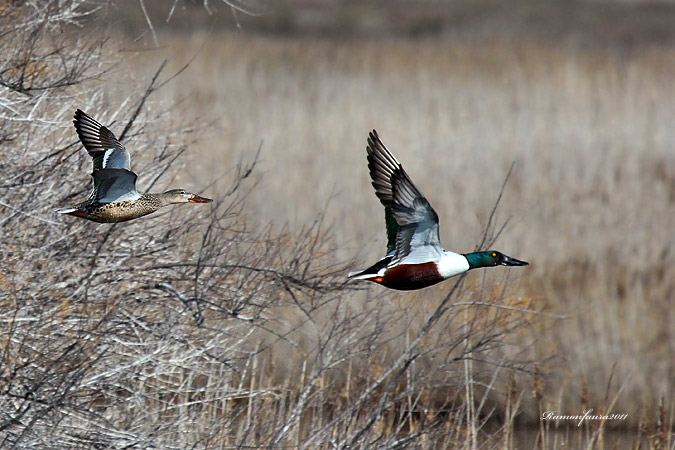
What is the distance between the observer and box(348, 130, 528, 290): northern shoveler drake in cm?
324

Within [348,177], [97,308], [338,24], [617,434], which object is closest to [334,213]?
[348,177]

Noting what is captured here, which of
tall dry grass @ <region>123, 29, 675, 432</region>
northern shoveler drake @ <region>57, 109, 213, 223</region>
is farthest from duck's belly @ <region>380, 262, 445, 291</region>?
tall dry grass @ <region>123, 29, 675, 432</region>

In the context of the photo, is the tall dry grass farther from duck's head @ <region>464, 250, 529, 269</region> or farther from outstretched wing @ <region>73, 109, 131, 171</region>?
outstretched wing @ <region>73, 109, 131, 171</region>

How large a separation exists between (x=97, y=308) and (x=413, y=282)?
2.49m

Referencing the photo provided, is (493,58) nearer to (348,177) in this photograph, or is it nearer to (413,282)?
(348,177)

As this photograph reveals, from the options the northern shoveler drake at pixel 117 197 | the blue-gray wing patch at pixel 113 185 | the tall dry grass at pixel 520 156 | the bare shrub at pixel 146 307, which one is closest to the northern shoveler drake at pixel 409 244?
the northern shoveler drake at pixel 117 197

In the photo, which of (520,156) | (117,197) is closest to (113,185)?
(117,197)

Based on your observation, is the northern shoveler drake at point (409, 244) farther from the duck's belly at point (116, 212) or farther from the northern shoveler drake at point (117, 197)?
the duck's belly at point (116, 212)

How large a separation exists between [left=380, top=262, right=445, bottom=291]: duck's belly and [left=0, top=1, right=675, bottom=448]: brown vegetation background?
5.24ft

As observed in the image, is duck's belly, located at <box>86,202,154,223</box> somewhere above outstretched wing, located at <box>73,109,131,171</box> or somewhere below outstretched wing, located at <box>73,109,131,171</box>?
below

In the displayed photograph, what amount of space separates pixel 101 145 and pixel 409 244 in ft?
3.98

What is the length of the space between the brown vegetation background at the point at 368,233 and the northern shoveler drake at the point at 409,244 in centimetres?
151

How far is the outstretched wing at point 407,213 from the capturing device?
3.31 m

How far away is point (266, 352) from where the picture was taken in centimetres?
650
